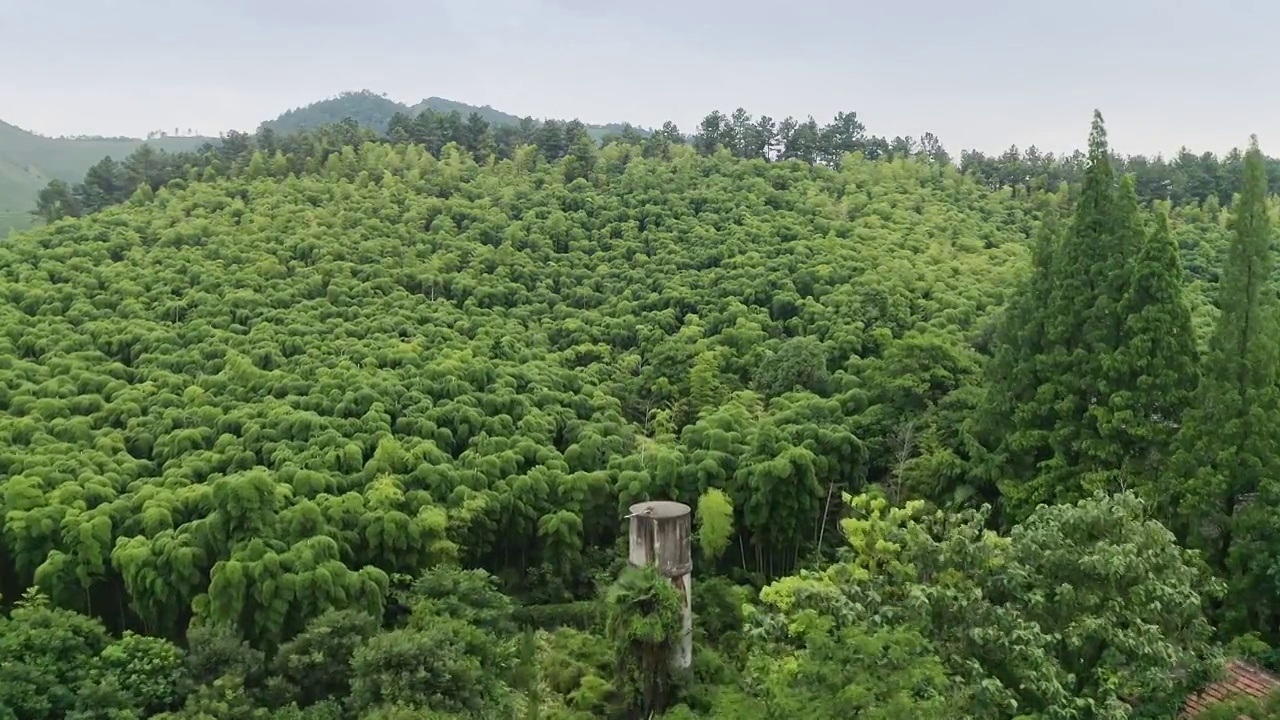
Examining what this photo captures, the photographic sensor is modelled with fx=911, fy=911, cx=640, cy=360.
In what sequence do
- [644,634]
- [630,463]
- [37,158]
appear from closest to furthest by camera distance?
1. [644,634]
2. [630,463]
3. [37,158]

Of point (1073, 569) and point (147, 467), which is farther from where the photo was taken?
point (147, 467)

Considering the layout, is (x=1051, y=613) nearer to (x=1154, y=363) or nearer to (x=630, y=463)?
(x=1154, y=363)

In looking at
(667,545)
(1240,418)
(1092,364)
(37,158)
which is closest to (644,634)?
(667,545)

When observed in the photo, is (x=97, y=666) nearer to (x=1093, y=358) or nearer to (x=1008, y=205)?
(x=1093, y=358)

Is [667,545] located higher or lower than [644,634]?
higher

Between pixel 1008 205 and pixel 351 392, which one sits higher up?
pixel 1008 205

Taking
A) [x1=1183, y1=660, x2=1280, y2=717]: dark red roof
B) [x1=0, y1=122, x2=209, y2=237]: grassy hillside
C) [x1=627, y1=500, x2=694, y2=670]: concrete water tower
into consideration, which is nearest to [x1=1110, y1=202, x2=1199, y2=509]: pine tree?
[x1=1183, y1=660, x2=1280, y2=717]: dark red roof

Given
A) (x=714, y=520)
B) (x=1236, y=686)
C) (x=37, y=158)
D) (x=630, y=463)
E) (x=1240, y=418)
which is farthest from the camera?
(x=37, y=158)

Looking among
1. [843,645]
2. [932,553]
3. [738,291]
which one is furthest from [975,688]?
[738,291]
